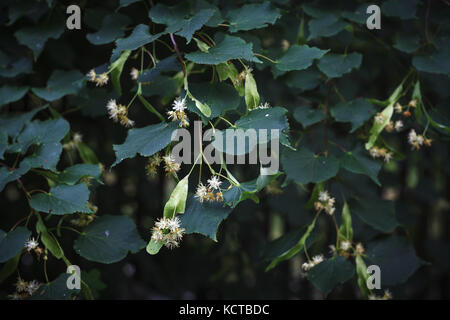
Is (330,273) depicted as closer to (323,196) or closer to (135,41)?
(323,196)

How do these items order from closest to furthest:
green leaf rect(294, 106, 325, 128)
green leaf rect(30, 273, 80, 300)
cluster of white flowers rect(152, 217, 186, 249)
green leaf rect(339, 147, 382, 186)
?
cluster of white flowers rect(152, 217, 186, 249)
green leaf rect(30, 273, 80, 300)
green leaf rect(339, 147, 382, 186)
green leaf rect(294, 106, 325, 128)

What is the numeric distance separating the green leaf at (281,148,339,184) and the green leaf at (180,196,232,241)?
1.19 ft

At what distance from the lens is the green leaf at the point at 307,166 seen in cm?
134

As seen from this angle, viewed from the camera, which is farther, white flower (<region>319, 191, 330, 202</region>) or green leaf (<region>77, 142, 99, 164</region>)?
green leaf (<region>77, 142, 99, 164</region>)

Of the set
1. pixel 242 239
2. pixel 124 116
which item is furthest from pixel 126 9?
pixel 242 239

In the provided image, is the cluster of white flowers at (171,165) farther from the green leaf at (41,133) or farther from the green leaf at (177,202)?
the green leaf at (41,133)

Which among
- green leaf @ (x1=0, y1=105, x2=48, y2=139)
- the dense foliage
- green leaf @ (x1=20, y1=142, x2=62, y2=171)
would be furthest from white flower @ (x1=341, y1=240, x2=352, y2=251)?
green leaf @ (x1=0, y1=105, x2=48, y2=139)

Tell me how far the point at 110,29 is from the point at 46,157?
50 cm

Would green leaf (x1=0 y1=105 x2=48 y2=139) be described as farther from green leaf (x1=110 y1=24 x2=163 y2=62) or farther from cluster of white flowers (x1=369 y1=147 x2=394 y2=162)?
cluster of white flowers (x1=369 y1=147 x2=394 y2=162)

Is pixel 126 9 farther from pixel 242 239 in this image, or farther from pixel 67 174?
pixel 242 239

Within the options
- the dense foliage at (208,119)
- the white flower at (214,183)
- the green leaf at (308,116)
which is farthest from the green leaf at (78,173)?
the green leaf at (308,116)

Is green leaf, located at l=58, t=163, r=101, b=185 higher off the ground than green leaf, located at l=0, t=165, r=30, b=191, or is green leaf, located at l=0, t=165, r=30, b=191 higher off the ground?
green leaf, located at l=0, t=165, r=30, b=191

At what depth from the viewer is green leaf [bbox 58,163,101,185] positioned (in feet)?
4.33

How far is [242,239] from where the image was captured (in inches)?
92.5
